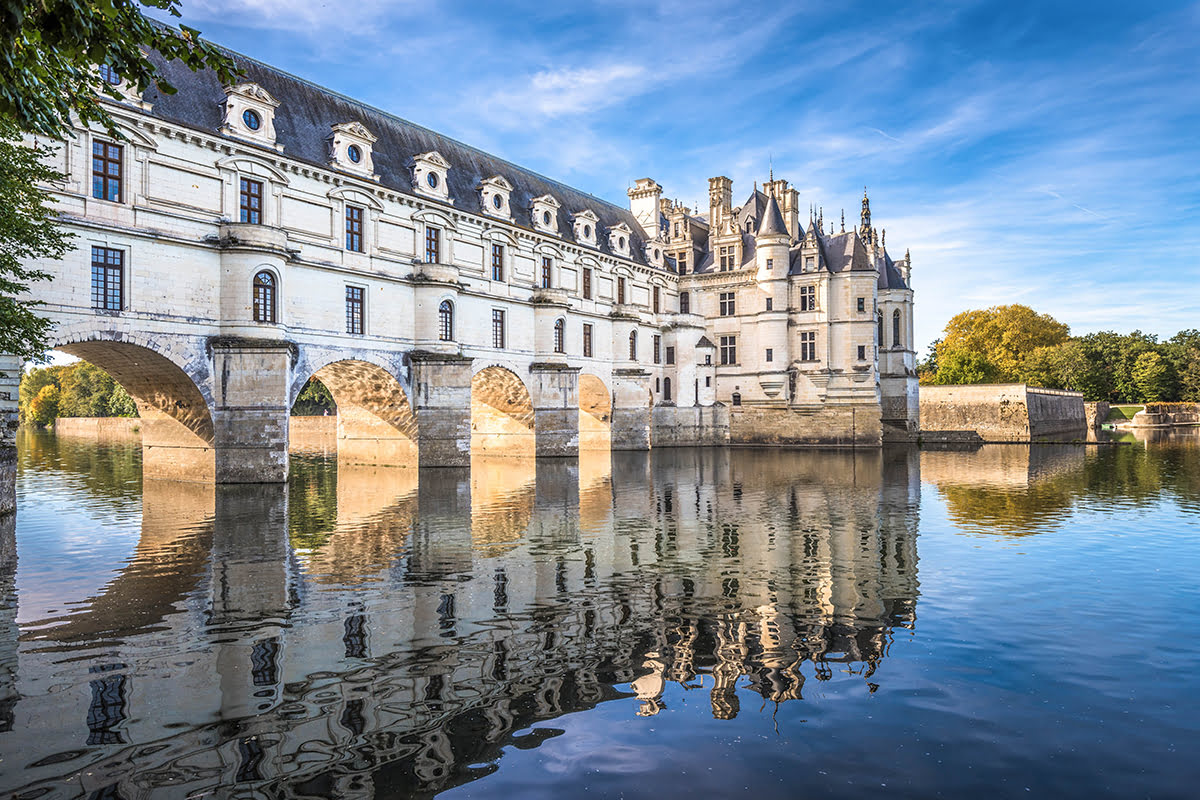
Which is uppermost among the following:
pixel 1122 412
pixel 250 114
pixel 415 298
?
pixel 250 114

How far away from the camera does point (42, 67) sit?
273 inches

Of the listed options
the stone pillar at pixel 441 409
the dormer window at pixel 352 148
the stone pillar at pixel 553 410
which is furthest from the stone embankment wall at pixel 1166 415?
the dormer window at pixel 352 148

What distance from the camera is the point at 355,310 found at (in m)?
28.6

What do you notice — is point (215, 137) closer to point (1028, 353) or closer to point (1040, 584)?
point (1040, 584)

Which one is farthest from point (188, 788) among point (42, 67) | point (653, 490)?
point (653, 490)

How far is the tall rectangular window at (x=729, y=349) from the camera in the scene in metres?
51.4

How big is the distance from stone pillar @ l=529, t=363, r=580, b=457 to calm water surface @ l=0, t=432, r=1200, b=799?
19188mm

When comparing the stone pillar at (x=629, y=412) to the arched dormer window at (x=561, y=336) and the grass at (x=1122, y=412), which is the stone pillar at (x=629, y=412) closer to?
the arched dormer window at (x=561, y=336)

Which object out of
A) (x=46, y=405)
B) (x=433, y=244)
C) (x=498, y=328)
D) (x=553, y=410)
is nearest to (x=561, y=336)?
(x=553, y=410)

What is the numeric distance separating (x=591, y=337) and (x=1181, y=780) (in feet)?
126

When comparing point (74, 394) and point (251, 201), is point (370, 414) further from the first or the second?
point (74, 394)

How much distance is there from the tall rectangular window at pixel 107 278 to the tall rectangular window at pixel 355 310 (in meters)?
8.13

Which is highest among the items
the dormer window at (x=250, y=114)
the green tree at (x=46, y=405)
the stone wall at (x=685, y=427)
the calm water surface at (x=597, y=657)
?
the dormer window at (x=250, y=114)

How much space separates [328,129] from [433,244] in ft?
20.1
